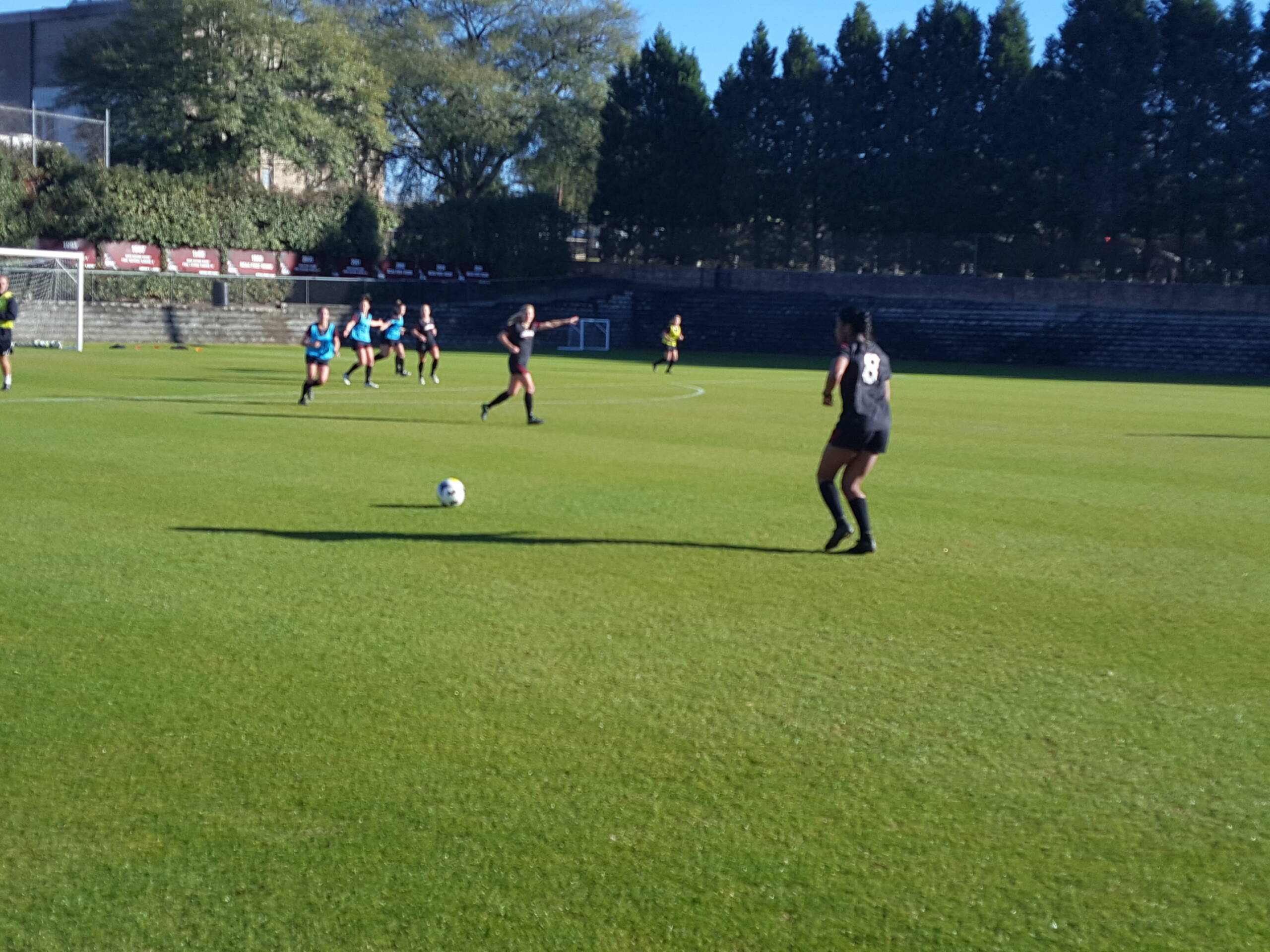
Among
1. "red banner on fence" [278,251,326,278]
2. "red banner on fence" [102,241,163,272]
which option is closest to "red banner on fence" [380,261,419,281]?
"red banner on fence" [278,251,326,278]

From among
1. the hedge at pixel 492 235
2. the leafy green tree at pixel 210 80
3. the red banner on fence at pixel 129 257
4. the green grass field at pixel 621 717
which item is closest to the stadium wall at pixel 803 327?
the red banner on fence at pixel 129 257

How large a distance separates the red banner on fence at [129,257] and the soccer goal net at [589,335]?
52.3 feet

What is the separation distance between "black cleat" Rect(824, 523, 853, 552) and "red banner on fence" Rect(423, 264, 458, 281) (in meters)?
53.4

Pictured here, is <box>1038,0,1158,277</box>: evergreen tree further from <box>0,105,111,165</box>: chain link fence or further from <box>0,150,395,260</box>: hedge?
<box>0,105,111,165</box>: chain link fence

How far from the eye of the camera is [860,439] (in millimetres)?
10273

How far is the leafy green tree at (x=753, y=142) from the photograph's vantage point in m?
67.6

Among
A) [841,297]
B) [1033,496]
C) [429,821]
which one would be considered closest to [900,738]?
[429,821]

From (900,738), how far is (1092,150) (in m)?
59.8

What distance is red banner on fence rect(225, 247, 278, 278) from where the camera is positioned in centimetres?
5441

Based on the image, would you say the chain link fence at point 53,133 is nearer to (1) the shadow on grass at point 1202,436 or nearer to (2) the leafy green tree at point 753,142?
(2) the leafy green tree at point 753,142

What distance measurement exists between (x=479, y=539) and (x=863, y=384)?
10.5 feet

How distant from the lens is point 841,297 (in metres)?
59.0

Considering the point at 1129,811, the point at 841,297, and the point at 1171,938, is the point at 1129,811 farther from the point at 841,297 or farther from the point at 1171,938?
the point at 841,297

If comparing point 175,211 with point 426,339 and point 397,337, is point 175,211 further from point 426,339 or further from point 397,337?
point 426,339
